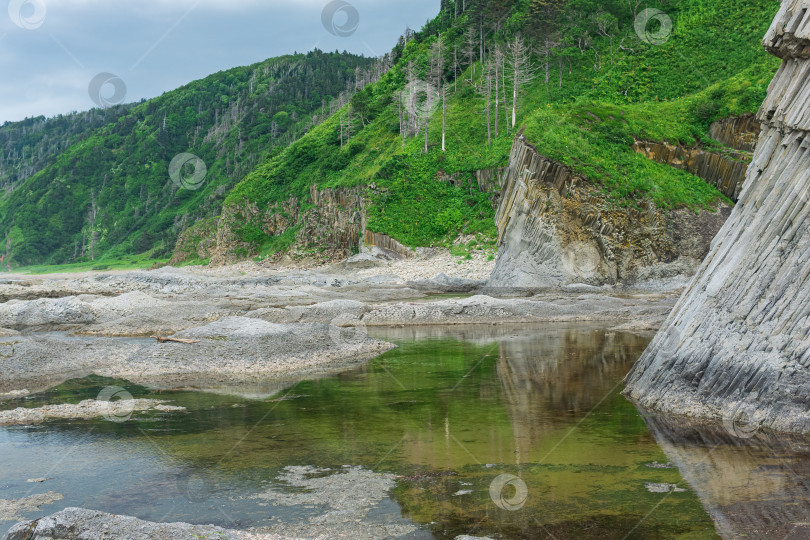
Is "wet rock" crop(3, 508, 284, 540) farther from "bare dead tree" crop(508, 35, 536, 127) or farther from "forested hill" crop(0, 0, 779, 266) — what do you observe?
"bare dead tree" crop(508, 35, 536, 127)

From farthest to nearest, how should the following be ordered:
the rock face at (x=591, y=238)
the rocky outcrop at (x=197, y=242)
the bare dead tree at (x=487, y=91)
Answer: the rocky outcrop at (x=197, y=242), the bare dead tree at (x=487, y=91), the rock face at (x=591, y=238)

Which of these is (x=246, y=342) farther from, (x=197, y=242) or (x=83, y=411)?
(x=197, y=242)

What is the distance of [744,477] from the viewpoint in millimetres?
10125

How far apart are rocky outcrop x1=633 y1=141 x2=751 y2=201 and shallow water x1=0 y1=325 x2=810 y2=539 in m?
37.2

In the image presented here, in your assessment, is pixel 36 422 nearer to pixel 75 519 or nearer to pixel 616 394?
pixel 75 519

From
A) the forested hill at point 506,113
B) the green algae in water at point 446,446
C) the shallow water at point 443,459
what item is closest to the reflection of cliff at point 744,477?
the shallow water at point 443,459

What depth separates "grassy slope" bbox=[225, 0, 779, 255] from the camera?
156ft

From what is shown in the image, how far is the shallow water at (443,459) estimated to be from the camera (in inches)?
351

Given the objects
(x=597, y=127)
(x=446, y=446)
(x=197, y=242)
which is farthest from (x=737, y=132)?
(x=197, y=242)

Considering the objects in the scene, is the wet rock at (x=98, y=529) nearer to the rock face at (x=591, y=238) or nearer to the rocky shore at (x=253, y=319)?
the rocky shore at (x=253, y=319)

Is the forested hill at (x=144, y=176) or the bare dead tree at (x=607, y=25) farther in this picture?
the forested hill at (x=144, y=176)

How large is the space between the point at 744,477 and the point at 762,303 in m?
5.06

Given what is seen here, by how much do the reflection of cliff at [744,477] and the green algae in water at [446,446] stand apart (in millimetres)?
317

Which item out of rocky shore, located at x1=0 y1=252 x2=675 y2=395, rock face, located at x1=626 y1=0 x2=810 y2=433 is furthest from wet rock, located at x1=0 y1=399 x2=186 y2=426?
rock face, located at x1=626 y1=0 x2=810 y2=433
